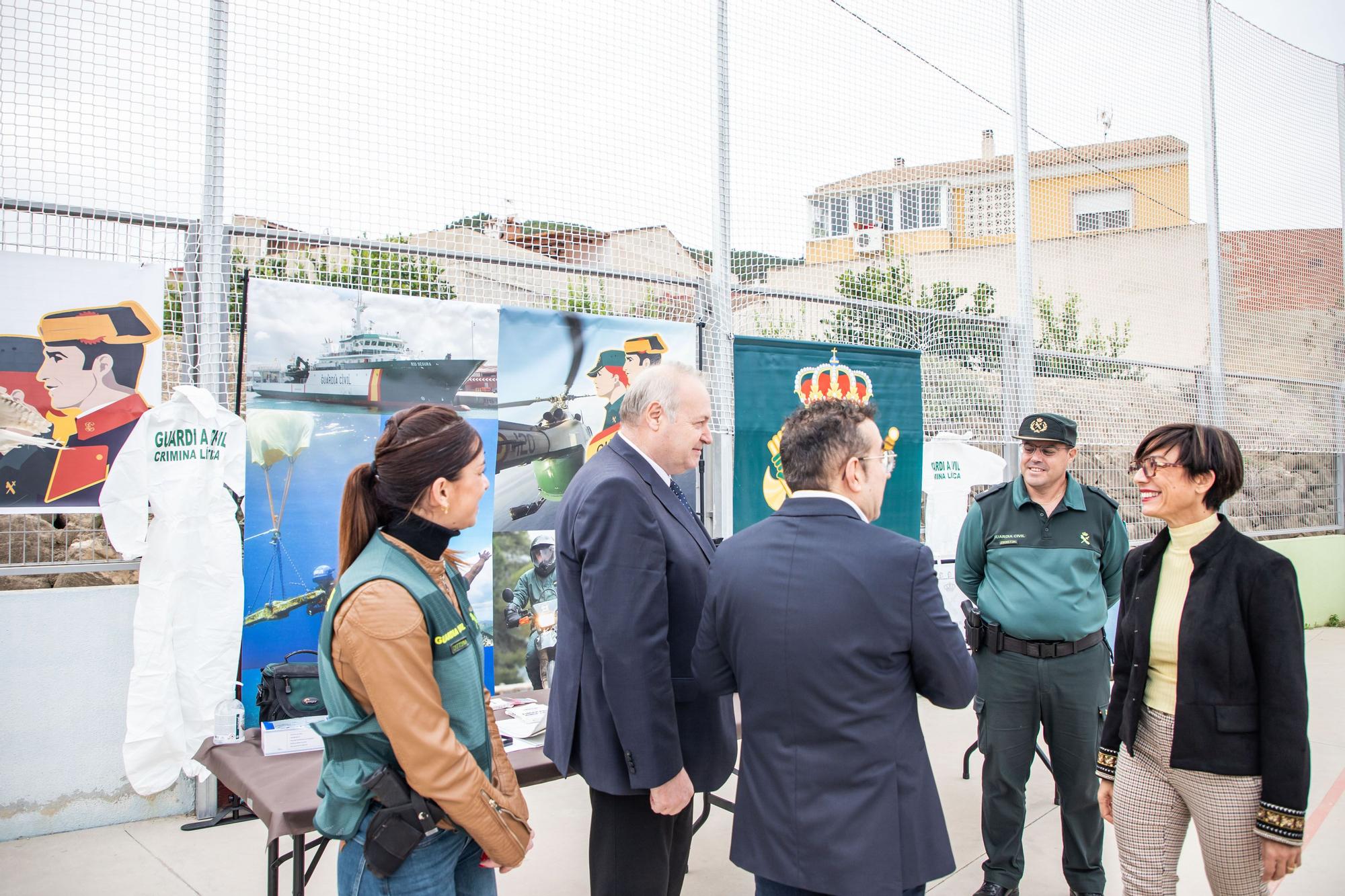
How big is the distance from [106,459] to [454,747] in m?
2.51

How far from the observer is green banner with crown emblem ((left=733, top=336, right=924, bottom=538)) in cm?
468

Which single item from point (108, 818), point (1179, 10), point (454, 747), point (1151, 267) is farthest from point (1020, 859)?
point (1179, 10)

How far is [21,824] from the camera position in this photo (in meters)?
3.54

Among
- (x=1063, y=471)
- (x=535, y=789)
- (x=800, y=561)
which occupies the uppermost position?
(x=1063, y=471)

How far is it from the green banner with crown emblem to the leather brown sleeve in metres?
2.98

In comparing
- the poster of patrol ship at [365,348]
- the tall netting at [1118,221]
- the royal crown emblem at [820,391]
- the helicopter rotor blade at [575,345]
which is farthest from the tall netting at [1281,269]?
the poster of patrol ship at [365,348]

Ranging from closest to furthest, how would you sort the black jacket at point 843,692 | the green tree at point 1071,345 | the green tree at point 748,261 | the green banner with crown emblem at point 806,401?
the black jacket at point 843,692
the green banner with crown emblem at point 806,401
the green tree at point 748,261
the green tree at point 1071,345

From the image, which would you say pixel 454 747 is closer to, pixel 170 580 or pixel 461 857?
pixel 461 857

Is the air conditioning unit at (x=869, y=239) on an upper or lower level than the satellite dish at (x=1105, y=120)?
lower

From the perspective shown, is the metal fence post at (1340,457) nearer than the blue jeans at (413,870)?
No

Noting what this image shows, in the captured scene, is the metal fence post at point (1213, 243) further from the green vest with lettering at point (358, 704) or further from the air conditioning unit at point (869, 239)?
the green vest with lettering at point (358, 704)

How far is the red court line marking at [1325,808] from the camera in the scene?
4004 mm

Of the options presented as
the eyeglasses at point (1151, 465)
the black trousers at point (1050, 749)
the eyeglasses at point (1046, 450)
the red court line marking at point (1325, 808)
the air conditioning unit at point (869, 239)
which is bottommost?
the red court line marking at point (1325, 808)

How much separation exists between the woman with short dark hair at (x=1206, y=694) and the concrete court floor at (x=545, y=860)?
1.24m
